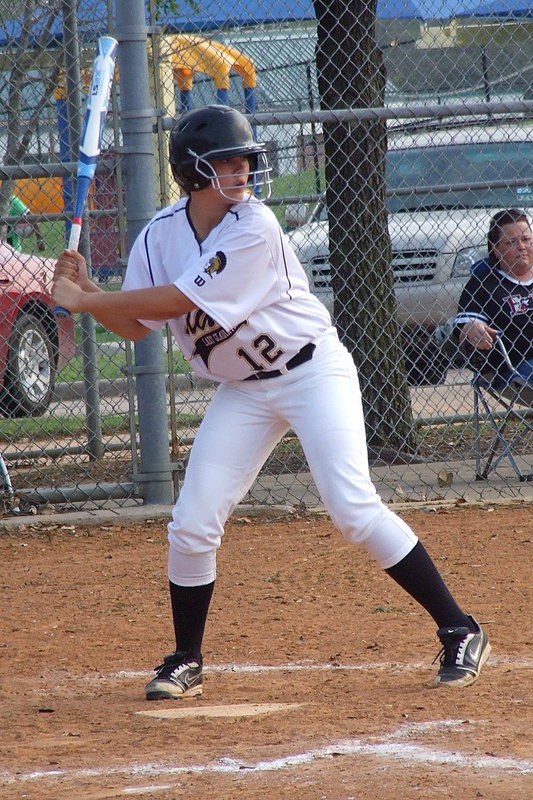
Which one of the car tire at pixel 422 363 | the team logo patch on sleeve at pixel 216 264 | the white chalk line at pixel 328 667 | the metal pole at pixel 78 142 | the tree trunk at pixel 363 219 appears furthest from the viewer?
the car tire at pixel 422 363

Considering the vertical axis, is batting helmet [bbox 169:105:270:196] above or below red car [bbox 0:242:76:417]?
above

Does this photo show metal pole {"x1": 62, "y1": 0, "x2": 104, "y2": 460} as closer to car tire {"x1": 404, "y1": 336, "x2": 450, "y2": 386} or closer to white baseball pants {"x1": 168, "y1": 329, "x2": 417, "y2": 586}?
car tire {"x1": 404, "y1": 336, "x2": 450, "y2": 386}

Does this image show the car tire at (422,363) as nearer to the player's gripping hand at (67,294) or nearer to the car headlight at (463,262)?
the car headlight at (463,262)

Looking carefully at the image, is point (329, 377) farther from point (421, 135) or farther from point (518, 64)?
point (518, 64)

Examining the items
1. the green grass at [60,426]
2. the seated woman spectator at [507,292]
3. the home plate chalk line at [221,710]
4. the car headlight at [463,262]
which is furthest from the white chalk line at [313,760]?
the car headlight at [463,262]

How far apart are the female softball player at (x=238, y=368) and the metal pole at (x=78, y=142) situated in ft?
9.88

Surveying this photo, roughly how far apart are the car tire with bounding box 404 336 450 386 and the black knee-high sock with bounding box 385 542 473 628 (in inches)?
178

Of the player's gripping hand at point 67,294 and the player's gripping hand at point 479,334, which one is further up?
the player's gripping hand at point 67,294

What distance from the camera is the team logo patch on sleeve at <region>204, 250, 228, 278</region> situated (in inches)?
135

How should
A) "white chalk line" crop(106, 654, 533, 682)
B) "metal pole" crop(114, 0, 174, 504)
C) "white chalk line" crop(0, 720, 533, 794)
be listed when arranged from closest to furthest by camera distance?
"white chalk line" crop(0, 720, 533, 794) < "white chalk line" crop(106, 654, 533, 682) < "metal pole" crop(114, 0, 174, 504)

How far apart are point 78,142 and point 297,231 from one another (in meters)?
2.68

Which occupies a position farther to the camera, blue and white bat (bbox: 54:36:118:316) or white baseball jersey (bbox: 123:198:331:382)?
blue and white bat (bbox: 54:36:118:316)

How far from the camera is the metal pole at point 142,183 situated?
6.05 m

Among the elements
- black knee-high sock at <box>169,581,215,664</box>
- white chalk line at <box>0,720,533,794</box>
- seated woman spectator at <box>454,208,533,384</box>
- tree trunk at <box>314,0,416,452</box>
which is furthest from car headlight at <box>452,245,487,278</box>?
white chalk line at <box>0,720,533,794</box>
